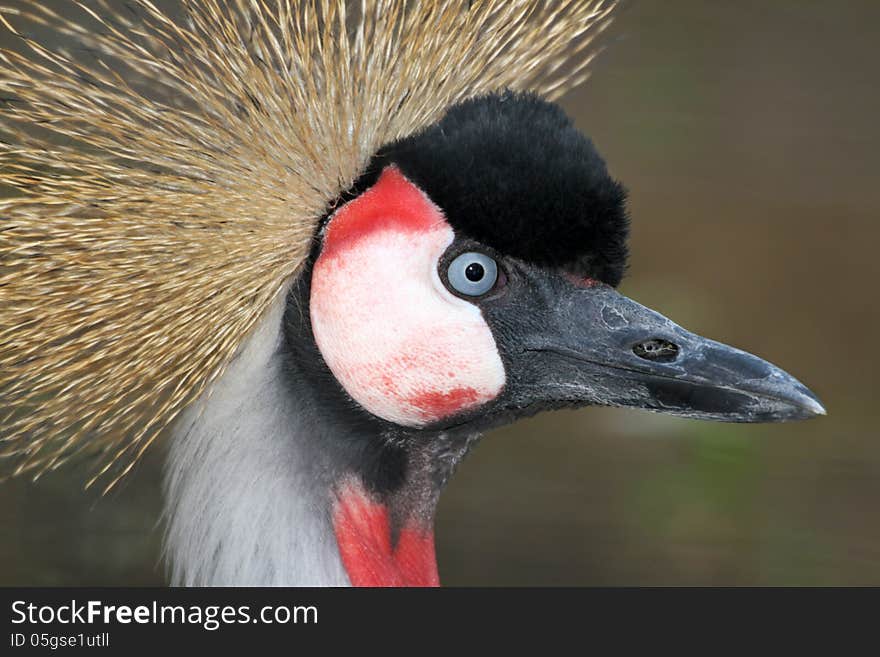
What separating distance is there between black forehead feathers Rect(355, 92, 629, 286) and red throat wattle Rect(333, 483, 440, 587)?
316 mm

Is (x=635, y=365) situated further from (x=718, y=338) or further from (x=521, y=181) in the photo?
(x=718, y=338)

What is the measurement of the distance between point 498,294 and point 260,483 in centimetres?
31

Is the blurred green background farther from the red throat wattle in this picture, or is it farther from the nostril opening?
the nostril opening

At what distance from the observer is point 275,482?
122cm

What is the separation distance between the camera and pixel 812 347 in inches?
114

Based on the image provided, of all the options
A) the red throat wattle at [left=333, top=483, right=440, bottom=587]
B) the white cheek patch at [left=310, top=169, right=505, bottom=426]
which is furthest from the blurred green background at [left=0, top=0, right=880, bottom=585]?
the white cheek patch at [left=310, top=169, right=505, bottom=426]

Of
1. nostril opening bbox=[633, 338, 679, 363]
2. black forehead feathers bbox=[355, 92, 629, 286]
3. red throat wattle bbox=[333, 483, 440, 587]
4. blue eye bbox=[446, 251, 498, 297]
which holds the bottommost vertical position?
red throat wattle bbox=[333, 483, 440, 587]

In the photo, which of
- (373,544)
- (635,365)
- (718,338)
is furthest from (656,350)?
(718,338)

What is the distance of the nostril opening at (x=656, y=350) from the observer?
3.92 feet

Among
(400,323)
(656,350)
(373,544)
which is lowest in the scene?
(373,544)

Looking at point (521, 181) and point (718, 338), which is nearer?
point (521, 181)

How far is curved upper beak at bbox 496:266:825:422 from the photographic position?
1175 millimetres

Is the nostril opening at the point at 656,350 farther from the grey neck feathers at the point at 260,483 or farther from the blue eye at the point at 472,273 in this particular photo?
the grey neck feathers at the point at 260,483

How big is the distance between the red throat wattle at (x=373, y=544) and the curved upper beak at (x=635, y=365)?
0.69ft
